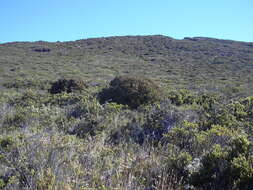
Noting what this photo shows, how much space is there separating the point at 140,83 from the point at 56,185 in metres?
7.40

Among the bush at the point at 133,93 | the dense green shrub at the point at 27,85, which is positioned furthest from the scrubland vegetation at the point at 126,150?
the dense green shrub at the point at 27,85

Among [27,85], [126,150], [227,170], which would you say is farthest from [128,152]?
[27,85]

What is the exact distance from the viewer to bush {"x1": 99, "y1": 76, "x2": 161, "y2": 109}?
30.8 ft

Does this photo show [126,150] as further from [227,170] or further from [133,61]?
[133,61]

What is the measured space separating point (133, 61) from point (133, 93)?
22485 mm

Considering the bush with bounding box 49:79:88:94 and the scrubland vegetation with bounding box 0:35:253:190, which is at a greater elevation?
the scrubland vegetation with bounding box 0:35:253:190

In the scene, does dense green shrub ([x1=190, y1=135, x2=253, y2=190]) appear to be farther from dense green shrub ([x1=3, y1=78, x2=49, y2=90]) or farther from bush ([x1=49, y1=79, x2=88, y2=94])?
dense green shrub ([x1=3, y1=78, x2=49, y2=90])

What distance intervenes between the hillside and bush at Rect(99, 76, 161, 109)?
7745mm

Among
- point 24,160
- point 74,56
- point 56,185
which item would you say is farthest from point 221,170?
point 74,56

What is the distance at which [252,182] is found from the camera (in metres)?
3.23

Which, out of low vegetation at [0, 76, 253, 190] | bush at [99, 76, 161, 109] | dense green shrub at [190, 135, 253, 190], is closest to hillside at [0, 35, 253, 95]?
bush at [99, 76, 161, 109]

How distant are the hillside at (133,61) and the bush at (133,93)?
7.75 meters

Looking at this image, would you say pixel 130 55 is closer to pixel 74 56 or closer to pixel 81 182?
pixel 74 56

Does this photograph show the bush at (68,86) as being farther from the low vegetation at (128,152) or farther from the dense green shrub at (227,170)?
the dense green shrub at (227,170)
